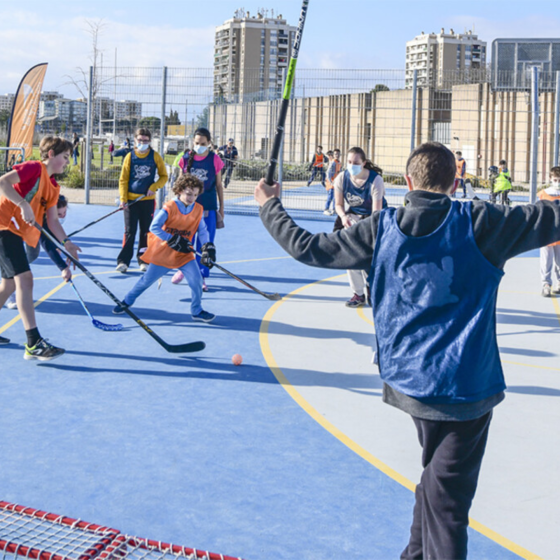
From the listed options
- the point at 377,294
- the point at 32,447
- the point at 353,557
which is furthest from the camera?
the point at 32,447

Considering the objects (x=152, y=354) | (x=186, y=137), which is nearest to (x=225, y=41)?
(x=186, y=137)

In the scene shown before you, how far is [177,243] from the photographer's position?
751 centimetres

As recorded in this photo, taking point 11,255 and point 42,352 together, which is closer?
point 11,255

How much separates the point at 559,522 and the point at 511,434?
1.25 metres

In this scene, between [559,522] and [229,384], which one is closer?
[559,522]

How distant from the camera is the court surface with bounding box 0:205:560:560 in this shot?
12.2ft

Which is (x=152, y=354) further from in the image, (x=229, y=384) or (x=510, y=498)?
(x=510, y=498)

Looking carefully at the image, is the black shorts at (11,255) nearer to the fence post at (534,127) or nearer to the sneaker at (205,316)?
the sneaker at (205,316)

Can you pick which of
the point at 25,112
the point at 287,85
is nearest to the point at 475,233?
the point at 287,85

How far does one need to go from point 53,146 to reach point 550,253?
6.39 m

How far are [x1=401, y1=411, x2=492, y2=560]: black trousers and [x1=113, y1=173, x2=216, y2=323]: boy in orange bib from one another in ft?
16.4

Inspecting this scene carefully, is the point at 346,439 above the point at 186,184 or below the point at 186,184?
below

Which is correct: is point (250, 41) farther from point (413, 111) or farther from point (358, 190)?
point (358, 190)

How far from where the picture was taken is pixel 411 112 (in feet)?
56.6
